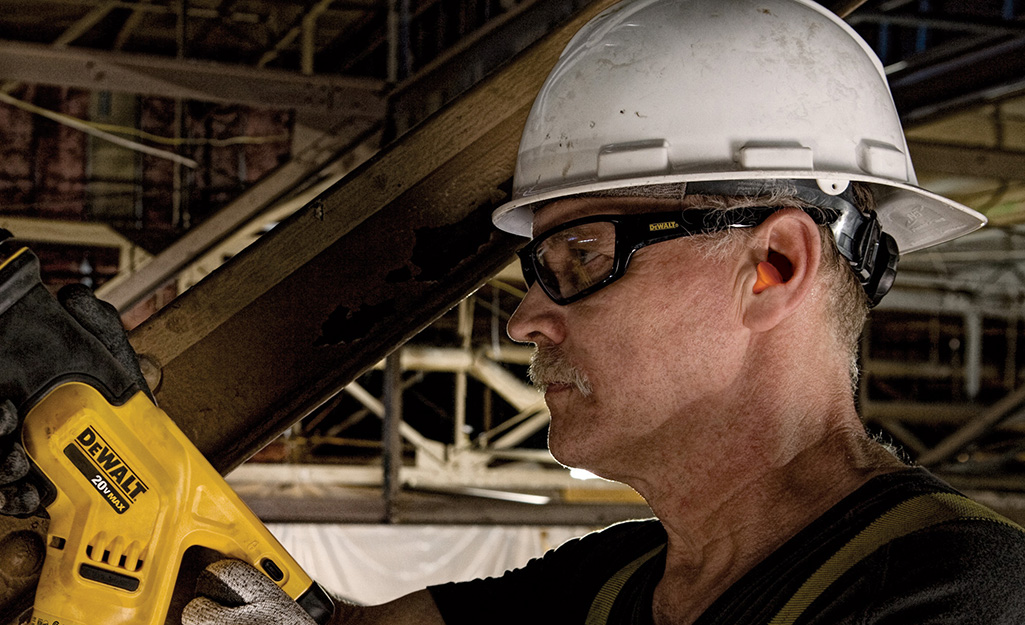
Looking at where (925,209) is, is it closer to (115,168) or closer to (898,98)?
(898,98)

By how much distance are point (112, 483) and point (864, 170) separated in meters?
1.17

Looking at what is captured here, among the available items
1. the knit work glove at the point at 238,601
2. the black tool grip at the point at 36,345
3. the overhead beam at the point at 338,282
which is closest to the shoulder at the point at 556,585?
the knit work glove at the point at 238,601

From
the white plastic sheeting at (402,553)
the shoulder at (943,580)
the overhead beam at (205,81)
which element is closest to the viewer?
the shoulder at (943,580)

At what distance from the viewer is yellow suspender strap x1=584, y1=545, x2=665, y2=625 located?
159 cm

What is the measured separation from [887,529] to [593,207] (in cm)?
63

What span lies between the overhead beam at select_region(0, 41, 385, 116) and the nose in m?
3.98

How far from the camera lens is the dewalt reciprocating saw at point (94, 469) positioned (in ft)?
4.00

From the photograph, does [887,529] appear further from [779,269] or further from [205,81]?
[205,81]

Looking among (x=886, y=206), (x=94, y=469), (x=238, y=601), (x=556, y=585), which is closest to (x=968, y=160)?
(x=886, y=206)

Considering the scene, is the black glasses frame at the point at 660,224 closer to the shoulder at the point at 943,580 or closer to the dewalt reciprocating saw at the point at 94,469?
the shoulder at the point at 943,580

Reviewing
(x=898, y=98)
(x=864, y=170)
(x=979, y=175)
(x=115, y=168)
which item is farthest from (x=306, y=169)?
(x=115, y=168)

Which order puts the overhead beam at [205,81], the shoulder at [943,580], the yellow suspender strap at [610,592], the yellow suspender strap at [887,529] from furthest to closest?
the overhead beam at [205,81], the yellow suspender strap at [610,592], the yellow suspender strap at [887,529], the shoulder at [943,580]

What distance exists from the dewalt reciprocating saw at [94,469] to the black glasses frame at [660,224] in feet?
2.17

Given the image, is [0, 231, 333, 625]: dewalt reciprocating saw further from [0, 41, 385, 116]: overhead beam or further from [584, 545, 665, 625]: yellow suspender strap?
[0, 41, 385, 116]: overhead beam
